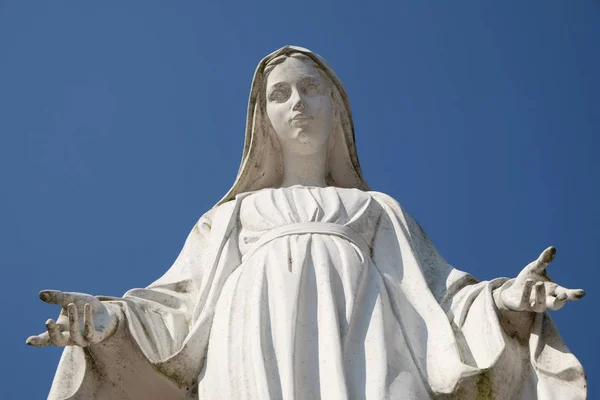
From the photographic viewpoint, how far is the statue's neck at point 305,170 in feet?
46.5

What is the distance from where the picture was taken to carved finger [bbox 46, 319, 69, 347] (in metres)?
11.6

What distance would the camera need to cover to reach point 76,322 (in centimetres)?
1180

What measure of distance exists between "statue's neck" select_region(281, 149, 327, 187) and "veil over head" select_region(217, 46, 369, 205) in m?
0.15

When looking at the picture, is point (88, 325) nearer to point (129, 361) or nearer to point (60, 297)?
point (60, 297)

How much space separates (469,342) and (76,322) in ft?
10.1

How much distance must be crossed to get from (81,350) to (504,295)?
3.39 m

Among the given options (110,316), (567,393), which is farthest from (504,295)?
(110,316)

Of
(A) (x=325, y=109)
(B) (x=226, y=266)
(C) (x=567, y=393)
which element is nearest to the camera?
(C) (x=567, y=393)

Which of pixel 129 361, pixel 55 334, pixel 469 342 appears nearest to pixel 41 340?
pixel 55 334

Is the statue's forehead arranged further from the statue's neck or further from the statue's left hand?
the statue's left hand

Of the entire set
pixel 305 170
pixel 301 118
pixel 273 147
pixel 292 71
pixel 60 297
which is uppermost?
pixel 292 71

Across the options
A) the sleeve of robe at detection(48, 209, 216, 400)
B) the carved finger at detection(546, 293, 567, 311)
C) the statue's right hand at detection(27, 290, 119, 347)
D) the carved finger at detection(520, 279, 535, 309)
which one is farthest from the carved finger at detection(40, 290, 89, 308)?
the carved finger at detection(546, 293, 567, 311)

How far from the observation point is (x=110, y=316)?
40.2 feet

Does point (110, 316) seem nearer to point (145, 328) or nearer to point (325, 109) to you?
point (145, 328)
